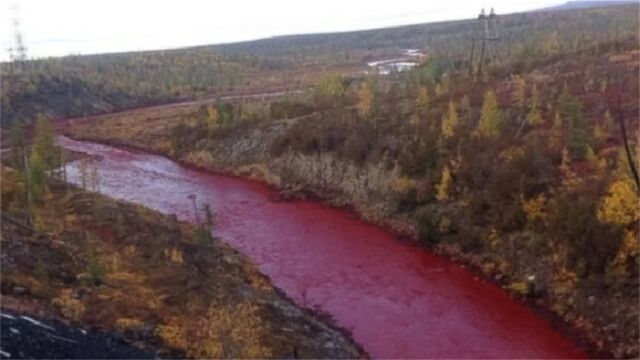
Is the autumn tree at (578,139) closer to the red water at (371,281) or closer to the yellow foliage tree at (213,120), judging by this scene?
the red water at (371,281)

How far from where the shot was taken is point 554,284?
89.1 feet

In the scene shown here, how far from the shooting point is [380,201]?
39.7m

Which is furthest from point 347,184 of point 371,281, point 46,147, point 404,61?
point 404,61

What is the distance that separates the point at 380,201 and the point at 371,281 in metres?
10.3

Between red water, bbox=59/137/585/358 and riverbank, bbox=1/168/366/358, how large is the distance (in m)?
1.38

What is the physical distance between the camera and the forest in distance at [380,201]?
74.9ft

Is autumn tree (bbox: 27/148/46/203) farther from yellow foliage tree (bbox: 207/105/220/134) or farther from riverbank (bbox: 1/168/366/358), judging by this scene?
yellow foliage tree (bbox: 207/105/220/134)

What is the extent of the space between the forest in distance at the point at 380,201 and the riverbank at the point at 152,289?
0.09 m

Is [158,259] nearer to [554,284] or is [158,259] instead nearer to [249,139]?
[554,284]

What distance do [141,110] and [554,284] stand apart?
218 ft

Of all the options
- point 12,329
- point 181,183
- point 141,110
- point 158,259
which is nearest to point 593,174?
point 158,259

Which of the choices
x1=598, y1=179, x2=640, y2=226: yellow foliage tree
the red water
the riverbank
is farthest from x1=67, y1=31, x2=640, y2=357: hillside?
the riverbank

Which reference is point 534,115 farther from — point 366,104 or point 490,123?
point 366,104

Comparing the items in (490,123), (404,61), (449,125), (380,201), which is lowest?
(380,201)
